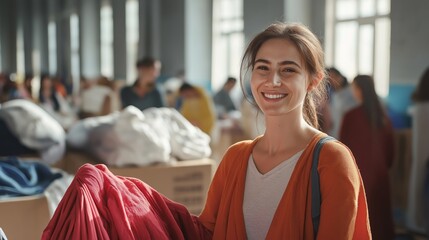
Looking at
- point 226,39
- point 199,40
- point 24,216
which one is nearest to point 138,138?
point 24,216

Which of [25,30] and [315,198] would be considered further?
[25,30]

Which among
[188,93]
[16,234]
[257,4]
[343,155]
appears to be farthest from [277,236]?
[257,4]

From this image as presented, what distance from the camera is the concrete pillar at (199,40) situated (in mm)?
10891

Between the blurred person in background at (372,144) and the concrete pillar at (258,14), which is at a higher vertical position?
the concrete pillar at (258,14)

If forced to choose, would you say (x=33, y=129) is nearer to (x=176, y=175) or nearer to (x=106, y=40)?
(x=176, y=175)

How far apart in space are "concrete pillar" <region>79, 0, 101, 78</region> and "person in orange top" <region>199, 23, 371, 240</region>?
15.7 meters

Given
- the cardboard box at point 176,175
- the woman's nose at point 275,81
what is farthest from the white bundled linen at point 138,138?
the woman's nose at point 275,81

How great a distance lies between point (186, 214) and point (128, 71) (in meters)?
12.8

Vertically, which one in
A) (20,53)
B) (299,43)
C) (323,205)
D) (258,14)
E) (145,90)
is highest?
(258,14)

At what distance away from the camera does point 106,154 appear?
334 cm

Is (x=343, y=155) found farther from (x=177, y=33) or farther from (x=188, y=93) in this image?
(x=177, y=33)

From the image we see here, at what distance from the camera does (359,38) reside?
7426 mm

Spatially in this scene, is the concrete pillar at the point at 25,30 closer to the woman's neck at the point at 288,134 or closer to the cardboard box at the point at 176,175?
the cardboard box at the point at 176,175

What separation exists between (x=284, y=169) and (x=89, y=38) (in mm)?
16403
